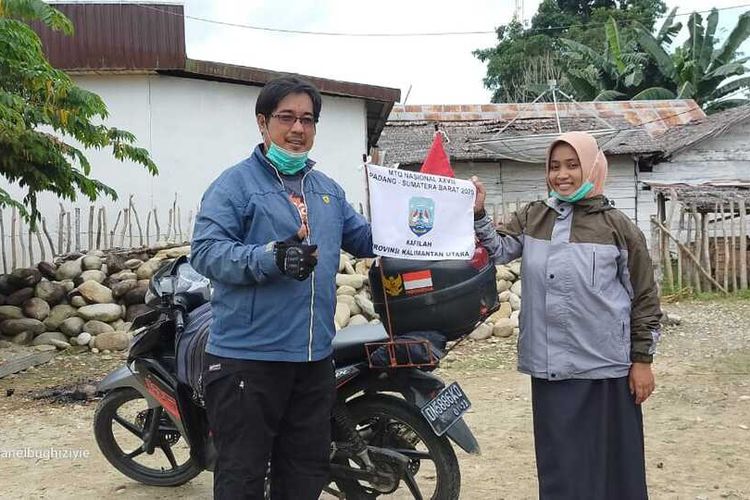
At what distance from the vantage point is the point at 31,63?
6133mm

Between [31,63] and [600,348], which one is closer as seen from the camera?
[600,348]

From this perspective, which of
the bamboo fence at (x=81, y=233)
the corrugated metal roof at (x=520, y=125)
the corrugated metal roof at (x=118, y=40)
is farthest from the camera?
the corrugated metal roof at (x=520, y=125)

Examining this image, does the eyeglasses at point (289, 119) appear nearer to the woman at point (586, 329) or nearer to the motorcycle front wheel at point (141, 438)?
the woman at point (586, 329)

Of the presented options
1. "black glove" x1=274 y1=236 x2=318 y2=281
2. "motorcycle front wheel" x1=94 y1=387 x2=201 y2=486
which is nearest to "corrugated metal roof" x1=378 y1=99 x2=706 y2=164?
"motorcycle front wheel" x1=94 y1=387 x2=201 y2=486

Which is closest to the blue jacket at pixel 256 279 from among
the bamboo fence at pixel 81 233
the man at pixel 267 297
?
the man at pixel 267 297

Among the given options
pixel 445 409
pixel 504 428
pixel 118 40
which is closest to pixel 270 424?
pixel 445 409

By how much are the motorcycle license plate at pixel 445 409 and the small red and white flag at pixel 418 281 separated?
0.52 m

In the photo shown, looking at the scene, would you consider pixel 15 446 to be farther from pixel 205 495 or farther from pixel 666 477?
pixel 666 477

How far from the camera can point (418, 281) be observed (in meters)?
2.85

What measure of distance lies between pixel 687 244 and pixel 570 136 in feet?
32.5

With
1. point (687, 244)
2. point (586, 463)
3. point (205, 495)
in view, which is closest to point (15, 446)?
point (205, 495)

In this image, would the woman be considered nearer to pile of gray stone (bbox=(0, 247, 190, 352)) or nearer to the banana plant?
pile of gray stone (bbox=(0, 247, 190, 352))

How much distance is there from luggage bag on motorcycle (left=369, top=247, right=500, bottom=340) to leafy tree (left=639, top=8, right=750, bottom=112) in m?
22.8

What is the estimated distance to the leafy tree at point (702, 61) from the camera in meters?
23.0
